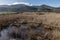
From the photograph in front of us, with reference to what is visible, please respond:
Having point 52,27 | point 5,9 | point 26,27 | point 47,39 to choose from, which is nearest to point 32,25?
point 26,27

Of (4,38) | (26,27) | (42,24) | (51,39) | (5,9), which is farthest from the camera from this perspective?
(5,9)

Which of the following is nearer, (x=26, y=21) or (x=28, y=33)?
(x=28, y=33)

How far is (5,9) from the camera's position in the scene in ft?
35.8

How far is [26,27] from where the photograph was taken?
6.99 metres

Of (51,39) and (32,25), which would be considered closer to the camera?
(51,39)

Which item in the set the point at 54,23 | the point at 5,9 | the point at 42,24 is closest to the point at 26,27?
the point at 42,24

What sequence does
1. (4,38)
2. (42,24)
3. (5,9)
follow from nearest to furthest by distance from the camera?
(4,38) → (42,24) → (5,9)

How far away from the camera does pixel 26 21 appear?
7.78m

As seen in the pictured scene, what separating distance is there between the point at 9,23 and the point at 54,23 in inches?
84.3

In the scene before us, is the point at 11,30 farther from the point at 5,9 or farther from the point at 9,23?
the point at 5,9

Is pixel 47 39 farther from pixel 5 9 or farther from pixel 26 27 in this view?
pixel 5 9

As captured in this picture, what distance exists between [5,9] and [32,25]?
4144 millimetres

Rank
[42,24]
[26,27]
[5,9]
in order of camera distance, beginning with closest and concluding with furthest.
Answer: [26,27] < [42,24] < [5,9]

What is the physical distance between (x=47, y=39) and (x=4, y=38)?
5.44 ft
